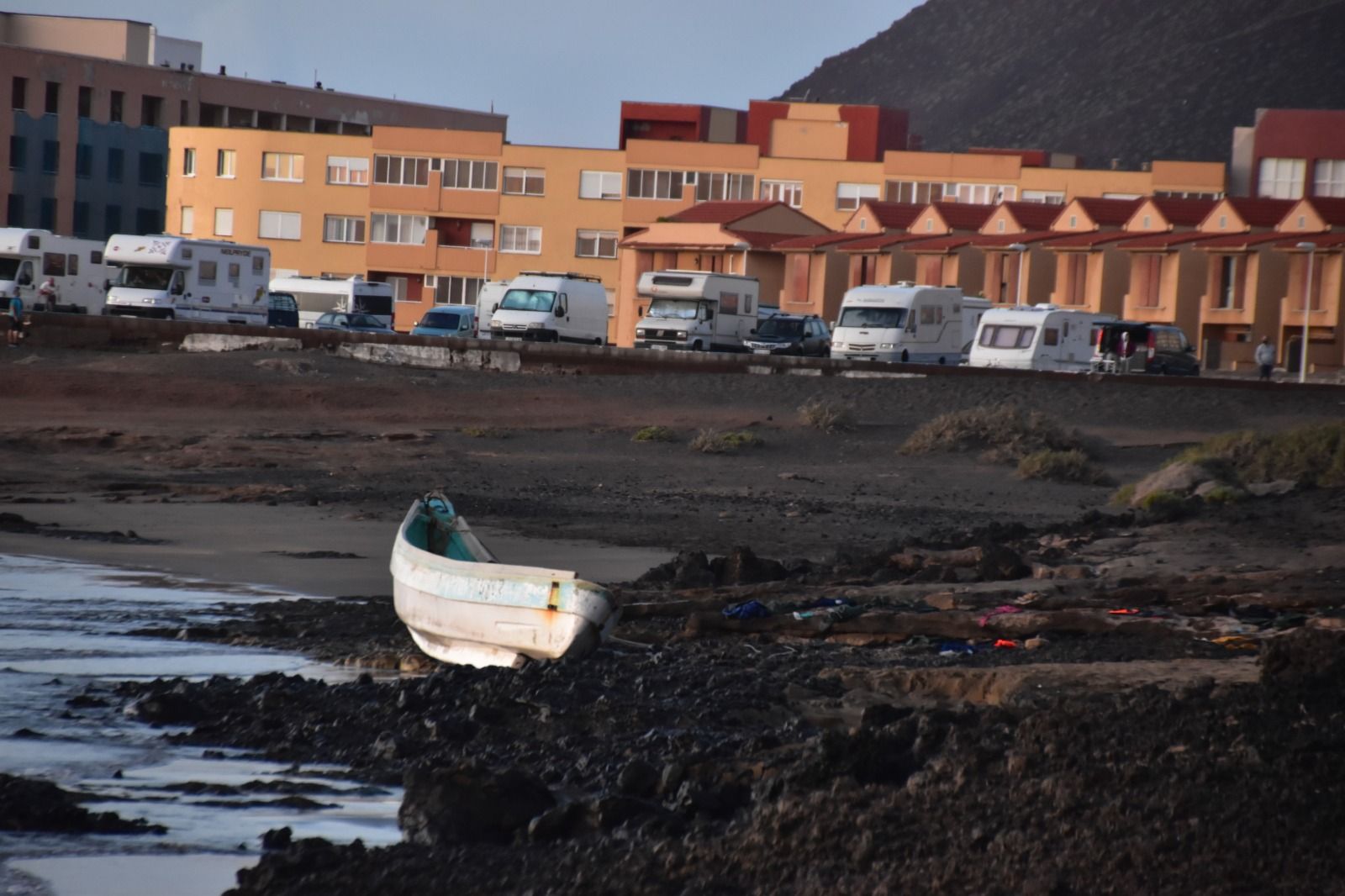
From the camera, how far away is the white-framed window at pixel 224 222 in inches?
3529

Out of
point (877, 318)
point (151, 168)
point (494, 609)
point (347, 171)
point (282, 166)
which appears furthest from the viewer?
point (151, 168)

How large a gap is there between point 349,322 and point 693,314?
12.7 metres

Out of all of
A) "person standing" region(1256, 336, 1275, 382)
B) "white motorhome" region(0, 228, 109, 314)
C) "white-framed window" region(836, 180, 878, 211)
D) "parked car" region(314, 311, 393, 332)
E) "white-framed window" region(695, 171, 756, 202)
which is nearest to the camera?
"person standing" region(1256, 336, 1275, 382)

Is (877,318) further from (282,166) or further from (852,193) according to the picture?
(282,166)

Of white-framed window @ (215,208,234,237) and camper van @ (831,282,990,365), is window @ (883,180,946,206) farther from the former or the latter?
camper van @ (831,282,990,365)

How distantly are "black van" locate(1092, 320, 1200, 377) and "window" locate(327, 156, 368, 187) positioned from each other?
48.7 meters

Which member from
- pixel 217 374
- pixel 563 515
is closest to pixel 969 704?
pixel 563 515

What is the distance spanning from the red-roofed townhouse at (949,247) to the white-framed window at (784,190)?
14349 millimetres

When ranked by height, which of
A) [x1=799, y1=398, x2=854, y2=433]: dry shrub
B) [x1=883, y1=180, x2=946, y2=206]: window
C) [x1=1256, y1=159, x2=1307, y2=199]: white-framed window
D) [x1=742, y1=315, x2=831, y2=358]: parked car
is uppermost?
[x1=1256, y1=159, x2=1307, y2=199]: white-framed window

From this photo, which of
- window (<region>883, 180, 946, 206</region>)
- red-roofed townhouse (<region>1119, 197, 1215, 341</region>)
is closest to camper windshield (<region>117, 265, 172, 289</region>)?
red-roofed townhouse (<region>1119, 197, 1215, 341</region>)

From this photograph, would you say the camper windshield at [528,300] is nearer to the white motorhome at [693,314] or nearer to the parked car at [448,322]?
the white motorhome at [693,314]

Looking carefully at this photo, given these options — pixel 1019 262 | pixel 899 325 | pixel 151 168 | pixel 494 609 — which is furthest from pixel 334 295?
pixel 494 609

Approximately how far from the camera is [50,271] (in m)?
55.5

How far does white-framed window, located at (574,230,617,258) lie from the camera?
8588cm
